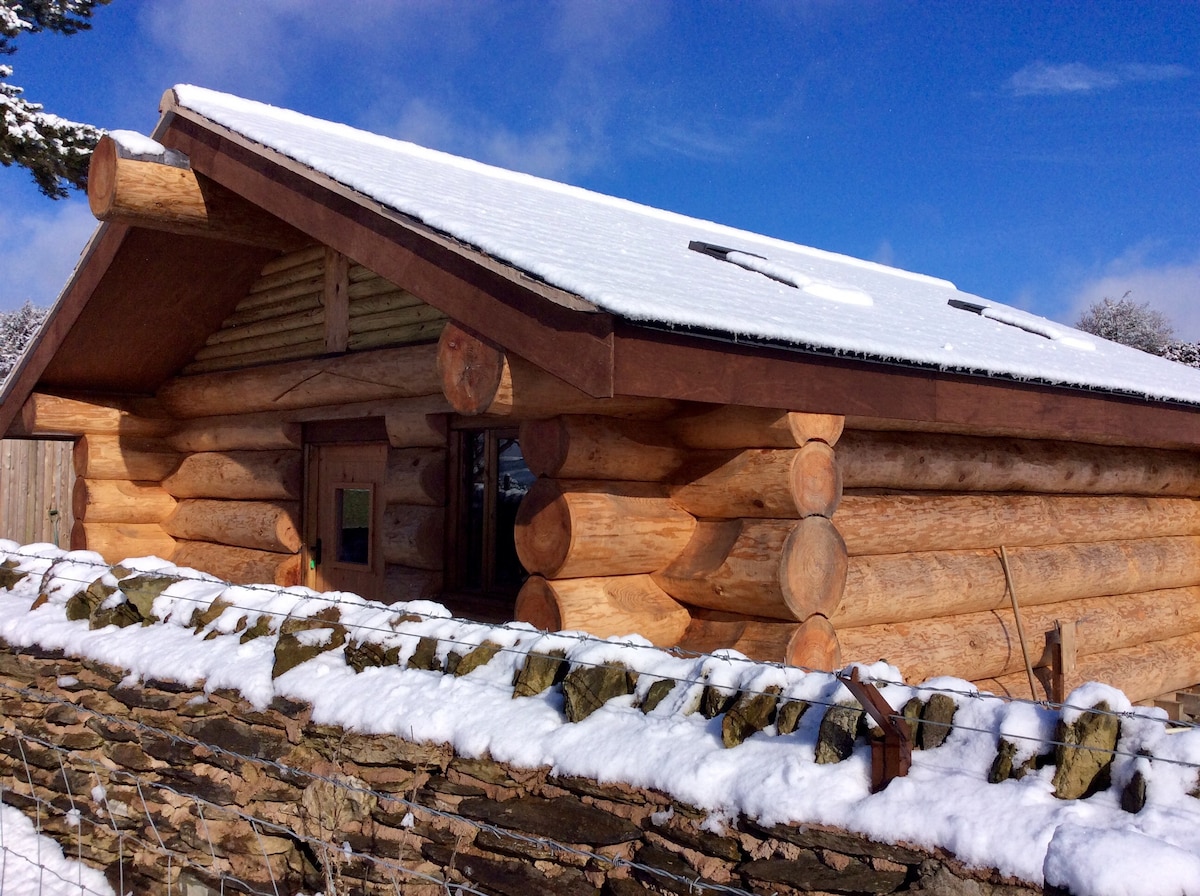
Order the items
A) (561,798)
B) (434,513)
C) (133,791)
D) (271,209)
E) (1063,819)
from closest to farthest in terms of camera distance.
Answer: (1063,819) → (561,798) → (133,791) → (271,209) → (434,513)

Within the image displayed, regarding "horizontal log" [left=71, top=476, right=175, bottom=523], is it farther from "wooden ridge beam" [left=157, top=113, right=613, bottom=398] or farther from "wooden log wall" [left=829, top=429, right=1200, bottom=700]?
"wooden log wall" [left=829, top=429, right=1200, bottom=700]

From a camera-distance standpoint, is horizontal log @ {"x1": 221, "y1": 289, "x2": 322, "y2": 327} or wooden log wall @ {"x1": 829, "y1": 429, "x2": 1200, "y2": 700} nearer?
wooden log wall @ {"x1": 829, "y1": 429, "x2": 1200, "y2": 700}

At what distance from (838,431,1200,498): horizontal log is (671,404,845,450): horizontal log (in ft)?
3.54

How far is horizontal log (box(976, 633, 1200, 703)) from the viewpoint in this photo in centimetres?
780

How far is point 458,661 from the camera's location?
12.4ft

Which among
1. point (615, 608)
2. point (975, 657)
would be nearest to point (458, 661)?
point (615, 608)

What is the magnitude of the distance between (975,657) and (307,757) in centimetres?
511

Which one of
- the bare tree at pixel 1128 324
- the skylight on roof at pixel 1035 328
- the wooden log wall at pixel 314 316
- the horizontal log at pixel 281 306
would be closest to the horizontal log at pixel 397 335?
the wooden log wall at pixel 314 316

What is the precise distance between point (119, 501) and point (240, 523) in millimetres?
1461

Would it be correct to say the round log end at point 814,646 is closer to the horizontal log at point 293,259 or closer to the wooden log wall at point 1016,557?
the wooden log wall at point 1016,557

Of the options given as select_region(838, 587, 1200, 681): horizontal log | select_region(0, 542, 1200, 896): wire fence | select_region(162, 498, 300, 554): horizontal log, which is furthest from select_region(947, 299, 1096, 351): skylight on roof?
select_region(0, 542, 1200, 896): wire fence

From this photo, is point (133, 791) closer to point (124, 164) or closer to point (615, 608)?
point (615, 608)

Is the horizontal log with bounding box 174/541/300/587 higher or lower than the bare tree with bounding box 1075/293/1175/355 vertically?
lower

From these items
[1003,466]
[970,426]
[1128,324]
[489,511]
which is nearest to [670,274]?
[970,426]
